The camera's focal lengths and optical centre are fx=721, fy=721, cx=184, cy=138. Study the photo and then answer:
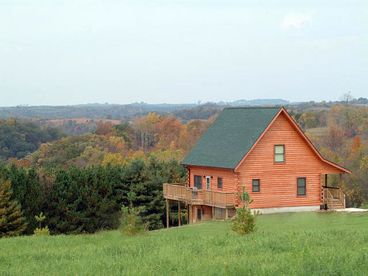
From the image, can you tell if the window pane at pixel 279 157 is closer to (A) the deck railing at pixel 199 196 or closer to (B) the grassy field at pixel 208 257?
(A) the deck railing at pixel 199 196

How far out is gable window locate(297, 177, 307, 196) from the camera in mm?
45375

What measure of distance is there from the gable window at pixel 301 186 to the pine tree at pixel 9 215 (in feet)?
55.7

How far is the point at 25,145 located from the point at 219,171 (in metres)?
88.3

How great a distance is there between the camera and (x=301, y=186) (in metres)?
45.5

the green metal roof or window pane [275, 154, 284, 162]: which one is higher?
the green metal roof

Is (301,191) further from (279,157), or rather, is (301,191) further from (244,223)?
(244,223)

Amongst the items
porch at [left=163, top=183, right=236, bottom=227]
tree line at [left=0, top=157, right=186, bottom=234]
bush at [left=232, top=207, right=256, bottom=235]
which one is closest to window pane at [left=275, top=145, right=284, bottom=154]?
porch at [left=163, top=183, right=236, bottom=227]

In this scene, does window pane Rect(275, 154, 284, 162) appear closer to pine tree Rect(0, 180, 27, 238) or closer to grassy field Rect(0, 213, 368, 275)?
pine tree Rect(0, 180, 27, 238)

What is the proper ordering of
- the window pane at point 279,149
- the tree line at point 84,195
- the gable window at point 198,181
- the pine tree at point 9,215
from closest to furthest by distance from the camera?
the pine tree at point 9,215
the window pane at point 279,149
the tree line at point 84,195
the gable window at point 198,181

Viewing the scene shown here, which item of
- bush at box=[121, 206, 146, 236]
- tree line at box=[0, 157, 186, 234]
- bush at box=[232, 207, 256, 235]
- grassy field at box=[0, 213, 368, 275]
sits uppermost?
grassy field at box=[0, 213, 368, 275]

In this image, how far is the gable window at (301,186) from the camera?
45375mm

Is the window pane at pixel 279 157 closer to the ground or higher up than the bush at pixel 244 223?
closer to the ground

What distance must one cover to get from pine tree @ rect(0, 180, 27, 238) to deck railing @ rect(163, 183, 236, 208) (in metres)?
10.4

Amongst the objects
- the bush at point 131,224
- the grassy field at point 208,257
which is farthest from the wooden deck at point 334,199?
the grassy field at point 208,257
